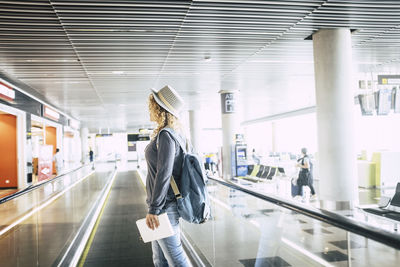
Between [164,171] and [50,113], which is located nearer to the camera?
[164,171]

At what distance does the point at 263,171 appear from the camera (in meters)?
12.7

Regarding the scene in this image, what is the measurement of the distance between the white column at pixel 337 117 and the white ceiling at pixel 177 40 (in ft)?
1.26

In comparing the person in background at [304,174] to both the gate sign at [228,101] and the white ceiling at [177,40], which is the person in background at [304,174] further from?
the gate sign at [228,101]

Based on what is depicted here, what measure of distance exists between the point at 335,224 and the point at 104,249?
4.52m

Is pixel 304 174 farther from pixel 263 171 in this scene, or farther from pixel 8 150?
pixel 8 150

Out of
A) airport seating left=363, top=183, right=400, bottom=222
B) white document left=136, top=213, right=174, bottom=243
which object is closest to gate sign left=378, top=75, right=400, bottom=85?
airport seating left=363, top=183, right=400, bottom=222

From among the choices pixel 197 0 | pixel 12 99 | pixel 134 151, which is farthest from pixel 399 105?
pixel 134 151

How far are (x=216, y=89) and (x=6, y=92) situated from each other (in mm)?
6797

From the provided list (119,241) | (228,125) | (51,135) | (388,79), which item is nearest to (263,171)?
(228,125)

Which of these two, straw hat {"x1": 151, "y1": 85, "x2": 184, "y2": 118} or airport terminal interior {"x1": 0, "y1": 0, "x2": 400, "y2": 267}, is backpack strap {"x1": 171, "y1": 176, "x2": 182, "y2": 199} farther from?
straw hat {"x1": 151, "y1": 85, "x2": 184, "y2": 118}

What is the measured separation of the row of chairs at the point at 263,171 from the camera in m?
11.7

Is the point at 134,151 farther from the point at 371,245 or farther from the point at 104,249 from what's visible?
the point at 371,245

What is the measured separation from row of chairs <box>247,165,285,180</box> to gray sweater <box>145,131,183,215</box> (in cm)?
974

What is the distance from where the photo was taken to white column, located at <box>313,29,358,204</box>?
598 cm
